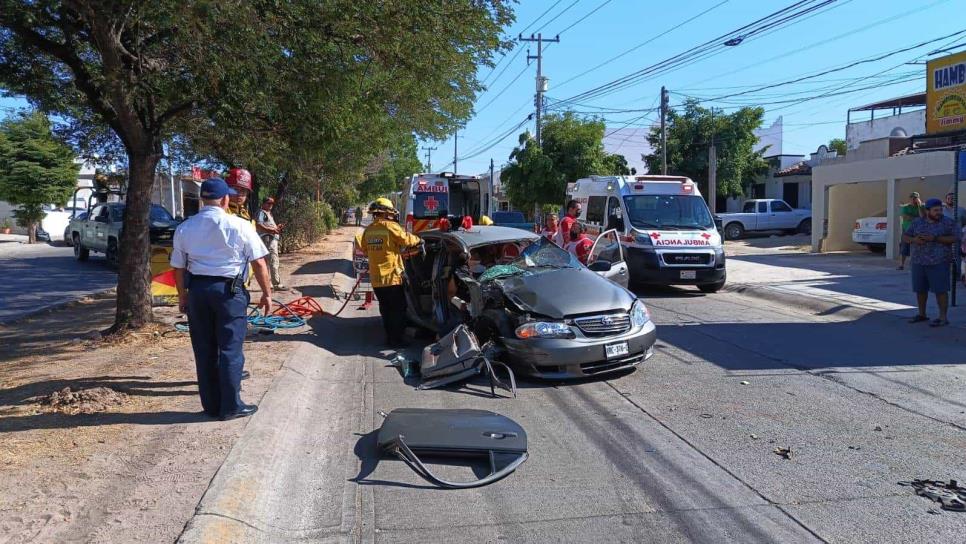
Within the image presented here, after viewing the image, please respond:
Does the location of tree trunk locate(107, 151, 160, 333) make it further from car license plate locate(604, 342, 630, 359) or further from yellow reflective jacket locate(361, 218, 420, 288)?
car license plate locate(604, 342, 630, 359)

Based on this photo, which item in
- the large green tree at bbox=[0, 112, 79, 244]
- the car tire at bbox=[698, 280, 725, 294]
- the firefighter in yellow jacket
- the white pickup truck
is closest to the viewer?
the firefighter in yellow jacket

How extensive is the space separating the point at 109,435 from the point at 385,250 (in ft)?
14.5

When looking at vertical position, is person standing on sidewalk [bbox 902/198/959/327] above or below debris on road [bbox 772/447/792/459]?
above

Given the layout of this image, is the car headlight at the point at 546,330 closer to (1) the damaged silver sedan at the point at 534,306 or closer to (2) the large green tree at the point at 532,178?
(1) the damaged silver sedan at the point at 534,306

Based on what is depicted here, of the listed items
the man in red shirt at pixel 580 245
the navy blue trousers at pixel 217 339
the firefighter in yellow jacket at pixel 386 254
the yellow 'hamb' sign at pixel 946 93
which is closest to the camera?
the navy blue trousers at pixel 217 339

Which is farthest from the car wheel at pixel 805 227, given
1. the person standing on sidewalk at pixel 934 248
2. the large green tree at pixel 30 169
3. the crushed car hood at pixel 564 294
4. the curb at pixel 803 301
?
the large green tree at pixel 30 169

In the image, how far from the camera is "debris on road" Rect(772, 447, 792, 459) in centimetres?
537

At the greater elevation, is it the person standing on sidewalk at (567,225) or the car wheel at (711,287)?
the person standing on sidewalk at (567,225)

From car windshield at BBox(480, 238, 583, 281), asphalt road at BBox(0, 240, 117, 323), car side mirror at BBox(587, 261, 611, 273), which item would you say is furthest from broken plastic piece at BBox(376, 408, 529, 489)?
asphalt road at BBox(0, 240, 117, 323)

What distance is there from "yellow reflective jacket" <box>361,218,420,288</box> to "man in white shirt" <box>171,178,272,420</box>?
3322 millimetres

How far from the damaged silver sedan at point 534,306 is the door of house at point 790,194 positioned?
→ 32.6 meters

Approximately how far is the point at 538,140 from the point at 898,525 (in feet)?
107

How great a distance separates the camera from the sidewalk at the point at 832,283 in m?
12.7

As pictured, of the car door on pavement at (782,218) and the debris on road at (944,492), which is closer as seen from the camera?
the debris on road at (944,492)
